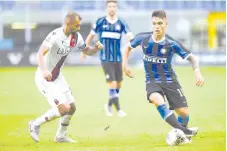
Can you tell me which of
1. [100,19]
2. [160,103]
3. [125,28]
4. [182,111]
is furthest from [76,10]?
[182,111]

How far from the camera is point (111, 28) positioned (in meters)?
7.55

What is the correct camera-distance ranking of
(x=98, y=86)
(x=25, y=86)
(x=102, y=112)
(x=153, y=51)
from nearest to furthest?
(x=153, y=51) < (x=25, y=86) < (x=102, y=112) < (x=98, y=86)

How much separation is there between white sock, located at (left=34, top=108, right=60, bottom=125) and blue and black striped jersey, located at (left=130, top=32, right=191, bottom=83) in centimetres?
88

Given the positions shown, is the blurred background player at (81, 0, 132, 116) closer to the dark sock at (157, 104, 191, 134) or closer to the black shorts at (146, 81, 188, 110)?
the black shorts at (146, 81, 188, 110)

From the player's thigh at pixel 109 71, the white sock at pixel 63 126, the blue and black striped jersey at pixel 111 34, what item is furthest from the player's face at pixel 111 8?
the white sock at pixel 63 126

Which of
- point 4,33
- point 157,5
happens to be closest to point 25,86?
point 4,33

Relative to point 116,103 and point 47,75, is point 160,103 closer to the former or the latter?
point 47,75

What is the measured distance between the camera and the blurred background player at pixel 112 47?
7438 mm

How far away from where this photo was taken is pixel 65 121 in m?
6.25

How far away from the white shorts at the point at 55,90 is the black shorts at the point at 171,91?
730mm

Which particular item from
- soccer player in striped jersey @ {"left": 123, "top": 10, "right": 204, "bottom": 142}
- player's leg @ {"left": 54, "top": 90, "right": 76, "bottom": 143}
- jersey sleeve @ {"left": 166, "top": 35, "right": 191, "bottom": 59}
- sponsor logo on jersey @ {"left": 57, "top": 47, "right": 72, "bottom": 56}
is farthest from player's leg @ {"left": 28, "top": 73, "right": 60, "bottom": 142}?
jersey sleeve @ {"left": 166, "top": 35, "right": 191, "bottom": 59}

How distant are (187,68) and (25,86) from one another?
192 centimetres

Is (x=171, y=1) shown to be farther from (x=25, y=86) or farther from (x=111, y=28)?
(x=25, y=86)

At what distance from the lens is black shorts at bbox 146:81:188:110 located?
6.20 m
